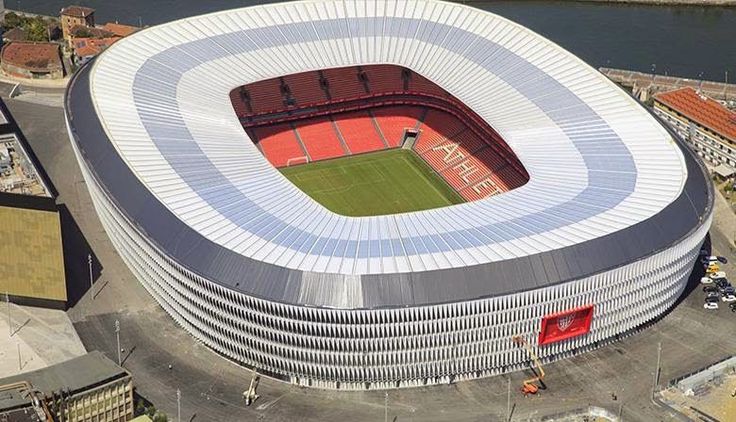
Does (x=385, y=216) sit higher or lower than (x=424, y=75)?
lower

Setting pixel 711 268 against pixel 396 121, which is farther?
pixel 396 121

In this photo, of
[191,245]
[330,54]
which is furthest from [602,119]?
[191,245]

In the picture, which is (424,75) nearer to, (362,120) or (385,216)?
(362,120)

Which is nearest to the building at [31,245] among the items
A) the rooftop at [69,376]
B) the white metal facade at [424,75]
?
the white metal facade at [424,75]

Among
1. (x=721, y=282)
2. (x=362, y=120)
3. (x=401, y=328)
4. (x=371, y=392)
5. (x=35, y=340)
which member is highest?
(x=362, y=120)

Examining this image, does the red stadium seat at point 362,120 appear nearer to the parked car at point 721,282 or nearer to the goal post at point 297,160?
the goal post at point 297,160

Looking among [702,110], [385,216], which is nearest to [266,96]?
[385,216]

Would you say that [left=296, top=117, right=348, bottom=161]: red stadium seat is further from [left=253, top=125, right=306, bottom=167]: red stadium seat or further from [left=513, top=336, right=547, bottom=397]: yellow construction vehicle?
[left=513, top=336, right=547, bottom=397]: yellow construction vehicle
